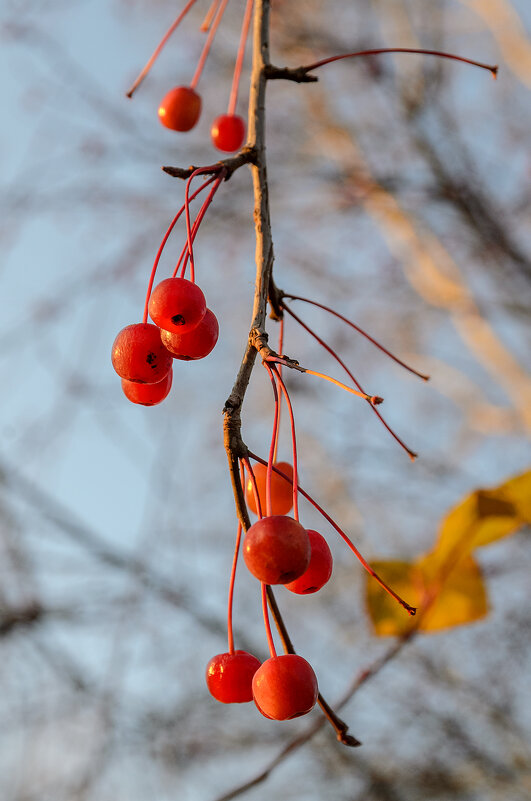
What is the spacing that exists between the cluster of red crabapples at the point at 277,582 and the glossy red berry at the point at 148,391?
14 centimetres

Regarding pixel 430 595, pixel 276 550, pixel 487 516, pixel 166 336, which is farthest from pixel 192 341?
pixel 430 595

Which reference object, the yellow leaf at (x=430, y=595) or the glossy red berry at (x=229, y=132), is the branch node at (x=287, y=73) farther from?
the yellow leaf at (x=430, y=595)

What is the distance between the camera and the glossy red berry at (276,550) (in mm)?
532

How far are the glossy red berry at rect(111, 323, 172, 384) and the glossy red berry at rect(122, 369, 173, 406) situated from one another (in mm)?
46

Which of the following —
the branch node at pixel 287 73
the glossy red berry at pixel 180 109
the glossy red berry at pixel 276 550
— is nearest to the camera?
the glossy red berry at pixel 276 550

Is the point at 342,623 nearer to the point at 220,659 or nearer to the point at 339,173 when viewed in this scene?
the point at 339,173

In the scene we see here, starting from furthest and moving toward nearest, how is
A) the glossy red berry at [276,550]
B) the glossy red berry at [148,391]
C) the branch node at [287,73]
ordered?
the branch node at [287,73] < the glossy red berry at [148,391] < the glossy red berry at [276,550]

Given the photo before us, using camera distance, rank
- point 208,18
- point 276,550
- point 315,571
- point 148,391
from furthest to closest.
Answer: point 208,18, point 148,391, point 315,571, point 276,550

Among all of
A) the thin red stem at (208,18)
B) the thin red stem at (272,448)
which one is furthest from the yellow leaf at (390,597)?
the thin red stem at (208,18)

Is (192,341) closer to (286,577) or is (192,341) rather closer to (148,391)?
(148,391)

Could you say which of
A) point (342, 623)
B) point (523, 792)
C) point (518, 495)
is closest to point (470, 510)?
point (518, 495)

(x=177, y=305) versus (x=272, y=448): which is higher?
(x=177, y=305)

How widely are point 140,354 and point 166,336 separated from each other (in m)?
0.03

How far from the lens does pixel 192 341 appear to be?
2.25 ft
